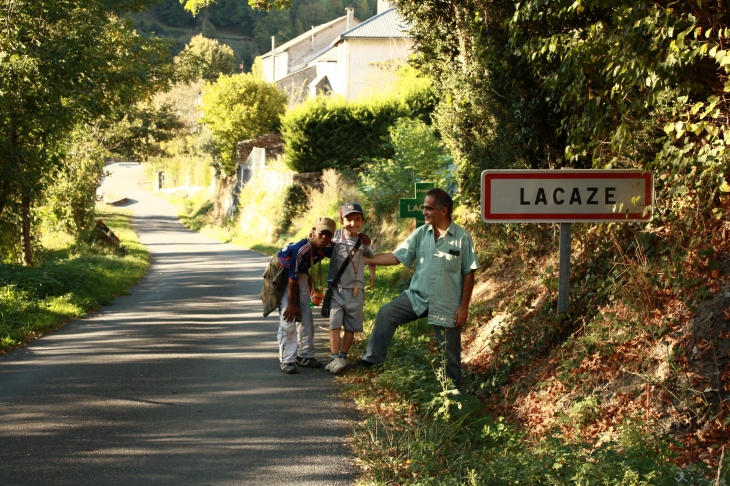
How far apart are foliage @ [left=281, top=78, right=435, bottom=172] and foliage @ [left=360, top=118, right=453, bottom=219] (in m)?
11.0

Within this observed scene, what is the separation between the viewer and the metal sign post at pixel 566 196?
6562 mm

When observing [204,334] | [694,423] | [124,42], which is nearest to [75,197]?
[124,42]

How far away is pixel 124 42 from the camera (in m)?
25.6

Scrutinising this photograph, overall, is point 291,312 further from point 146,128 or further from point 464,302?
point 146,128

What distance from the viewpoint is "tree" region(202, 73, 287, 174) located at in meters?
45.5

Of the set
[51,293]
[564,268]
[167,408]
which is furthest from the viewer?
[51,293]

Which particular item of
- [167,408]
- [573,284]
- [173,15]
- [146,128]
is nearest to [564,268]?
[573,284]

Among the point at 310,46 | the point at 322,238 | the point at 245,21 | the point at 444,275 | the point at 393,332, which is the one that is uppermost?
the point at 245,21

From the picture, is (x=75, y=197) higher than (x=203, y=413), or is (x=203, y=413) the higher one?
(x=75, y=197)

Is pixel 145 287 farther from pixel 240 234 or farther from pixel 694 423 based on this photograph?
pixel 240 234

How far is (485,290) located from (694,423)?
5407mm

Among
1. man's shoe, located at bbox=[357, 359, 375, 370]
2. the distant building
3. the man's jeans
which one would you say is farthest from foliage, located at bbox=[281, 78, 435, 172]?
the man's jeans

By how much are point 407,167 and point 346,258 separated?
924 cm

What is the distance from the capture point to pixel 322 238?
28.2 ft
